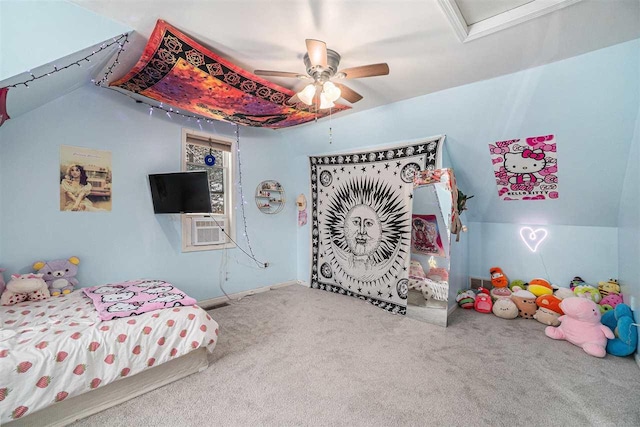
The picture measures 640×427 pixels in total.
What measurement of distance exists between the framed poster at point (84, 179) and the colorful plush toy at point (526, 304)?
190 inches

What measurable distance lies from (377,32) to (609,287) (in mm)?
3606

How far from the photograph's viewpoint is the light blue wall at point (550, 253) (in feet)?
10.4

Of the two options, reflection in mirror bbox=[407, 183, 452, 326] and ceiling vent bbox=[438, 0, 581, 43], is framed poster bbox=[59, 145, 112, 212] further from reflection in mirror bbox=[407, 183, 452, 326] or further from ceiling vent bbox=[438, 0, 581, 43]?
reflection in mirror bbox=[407, 183, 452, 326]

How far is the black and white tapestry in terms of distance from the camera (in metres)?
3.49

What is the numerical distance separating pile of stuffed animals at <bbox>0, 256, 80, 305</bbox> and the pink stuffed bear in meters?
4.78

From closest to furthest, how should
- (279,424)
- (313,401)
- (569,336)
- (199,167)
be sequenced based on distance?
(279,424) < (313,401) < (569,336) < (199,167)

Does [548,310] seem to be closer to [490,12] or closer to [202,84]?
[490,12]

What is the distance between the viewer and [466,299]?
3.54 m

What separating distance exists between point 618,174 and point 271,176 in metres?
4.22

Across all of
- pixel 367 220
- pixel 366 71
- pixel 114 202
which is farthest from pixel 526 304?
pixel 114 202

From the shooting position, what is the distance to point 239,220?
4.03 m

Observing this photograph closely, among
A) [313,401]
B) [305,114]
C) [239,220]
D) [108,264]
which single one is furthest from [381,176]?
[108,264]

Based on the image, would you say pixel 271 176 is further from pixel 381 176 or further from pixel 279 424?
pixel 279 424

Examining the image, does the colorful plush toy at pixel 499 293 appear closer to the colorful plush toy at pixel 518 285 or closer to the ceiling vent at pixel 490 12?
the colorful plush toy at pixel 518 285
